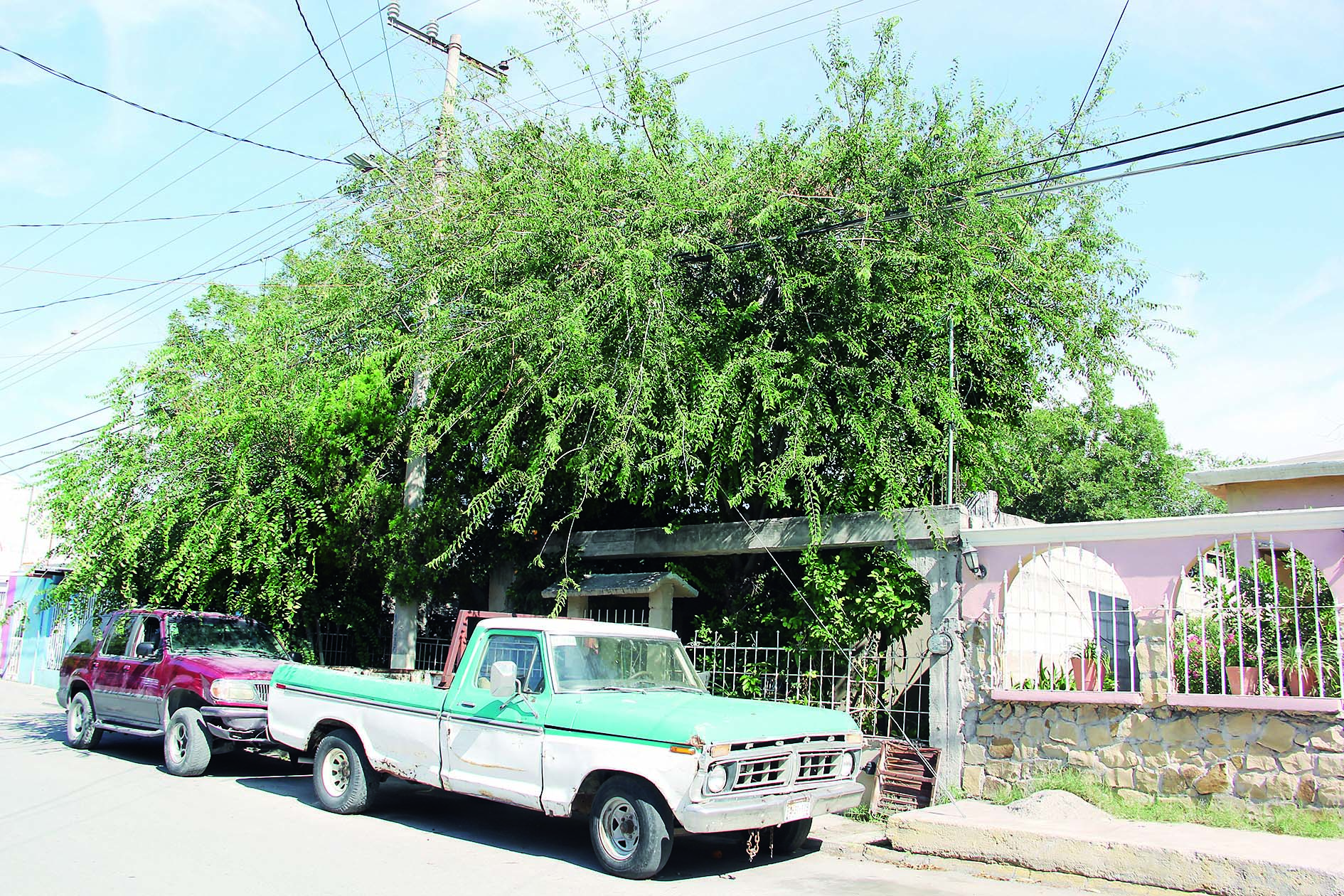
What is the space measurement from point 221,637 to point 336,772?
4.37m

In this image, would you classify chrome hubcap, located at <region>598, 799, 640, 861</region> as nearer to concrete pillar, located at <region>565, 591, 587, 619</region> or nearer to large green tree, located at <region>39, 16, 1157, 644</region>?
large green tree, located at <region>39, 16, 1157, 644</region>

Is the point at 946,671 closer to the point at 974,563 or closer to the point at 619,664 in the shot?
the point at 974,563

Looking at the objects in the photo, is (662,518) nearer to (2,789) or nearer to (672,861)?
(672,861)

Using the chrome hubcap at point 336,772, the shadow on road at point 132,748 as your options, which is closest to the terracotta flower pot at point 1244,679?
the chrome hubcap at point 336,772

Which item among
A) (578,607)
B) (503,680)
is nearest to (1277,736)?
(503,680)

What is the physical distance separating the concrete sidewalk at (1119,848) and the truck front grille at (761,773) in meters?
1.57

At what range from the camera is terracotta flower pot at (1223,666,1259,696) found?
8.13 m

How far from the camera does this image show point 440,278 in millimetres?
11547

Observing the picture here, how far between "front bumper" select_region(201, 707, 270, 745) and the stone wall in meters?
7.52

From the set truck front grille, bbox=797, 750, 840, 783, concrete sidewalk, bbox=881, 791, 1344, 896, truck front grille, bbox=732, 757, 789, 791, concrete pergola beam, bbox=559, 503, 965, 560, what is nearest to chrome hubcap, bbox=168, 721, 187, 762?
concrete pergola beam, bbox=559, 503, 965, 560

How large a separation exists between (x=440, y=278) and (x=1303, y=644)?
364 inches

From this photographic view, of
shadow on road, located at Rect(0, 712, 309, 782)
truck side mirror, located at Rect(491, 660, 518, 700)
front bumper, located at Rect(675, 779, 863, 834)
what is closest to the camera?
front bumper, located at Rect(675, 779, 863, 834)

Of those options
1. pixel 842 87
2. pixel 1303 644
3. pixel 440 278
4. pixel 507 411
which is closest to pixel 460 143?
pixel 440 278

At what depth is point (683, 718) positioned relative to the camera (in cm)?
691
